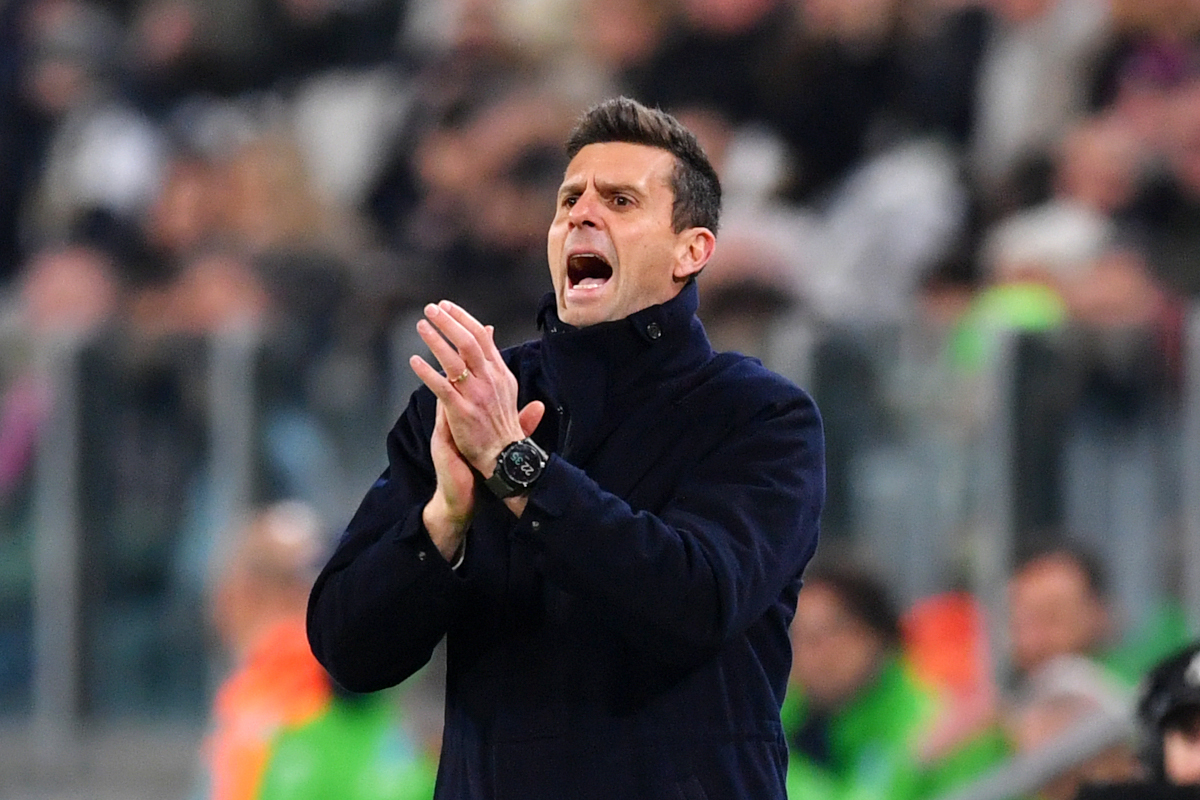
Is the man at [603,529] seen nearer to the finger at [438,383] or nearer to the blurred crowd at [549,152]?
the finger at [438,383]

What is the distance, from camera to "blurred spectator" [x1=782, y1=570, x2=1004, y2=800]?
504 cm

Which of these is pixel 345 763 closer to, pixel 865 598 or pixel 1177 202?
pixel 865 598

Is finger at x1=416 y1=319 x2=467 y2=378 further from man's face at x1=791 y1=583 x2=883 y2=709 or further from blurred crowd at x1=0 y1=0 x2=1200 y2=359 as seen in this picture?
blurred crowd at x1=0 y1=0 x2=1200 y2=359

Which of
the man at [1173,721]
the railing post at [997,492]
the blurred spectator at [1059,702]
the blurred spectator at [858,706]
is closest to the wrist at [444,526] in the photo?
→ the man at [1173,721]

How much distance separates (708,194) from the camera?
2.63m

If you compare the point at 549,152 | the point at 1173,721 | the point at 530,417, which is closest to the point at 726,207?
the point at 549,152

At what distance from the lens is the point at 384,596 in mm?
2385

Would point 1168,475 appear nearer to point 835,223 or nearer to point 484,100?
point 835,223

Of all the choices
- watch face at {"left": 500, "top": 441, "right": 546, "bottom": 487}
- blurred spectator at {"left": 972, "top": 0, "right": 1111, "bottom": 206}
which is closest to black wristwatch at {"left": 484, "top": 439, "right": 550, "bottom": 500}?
watch face at {"left": 500, "top": 441, "right": 546, "bottom": 487}

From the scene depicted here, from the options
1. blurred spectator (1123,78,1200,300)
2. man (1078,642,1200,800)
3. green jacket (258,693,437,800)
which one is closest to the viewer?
man (1078,642,1200,800)

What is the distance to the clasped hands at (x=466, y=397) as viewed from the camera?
230cm

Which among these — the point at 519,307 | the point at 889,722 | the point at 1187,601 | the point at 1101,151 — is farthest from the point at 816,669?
the point at 1101,151

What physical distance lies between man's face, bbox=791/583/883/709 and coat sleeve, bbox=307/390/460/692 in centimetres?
262

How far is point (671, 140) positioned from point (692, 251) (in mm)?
132
